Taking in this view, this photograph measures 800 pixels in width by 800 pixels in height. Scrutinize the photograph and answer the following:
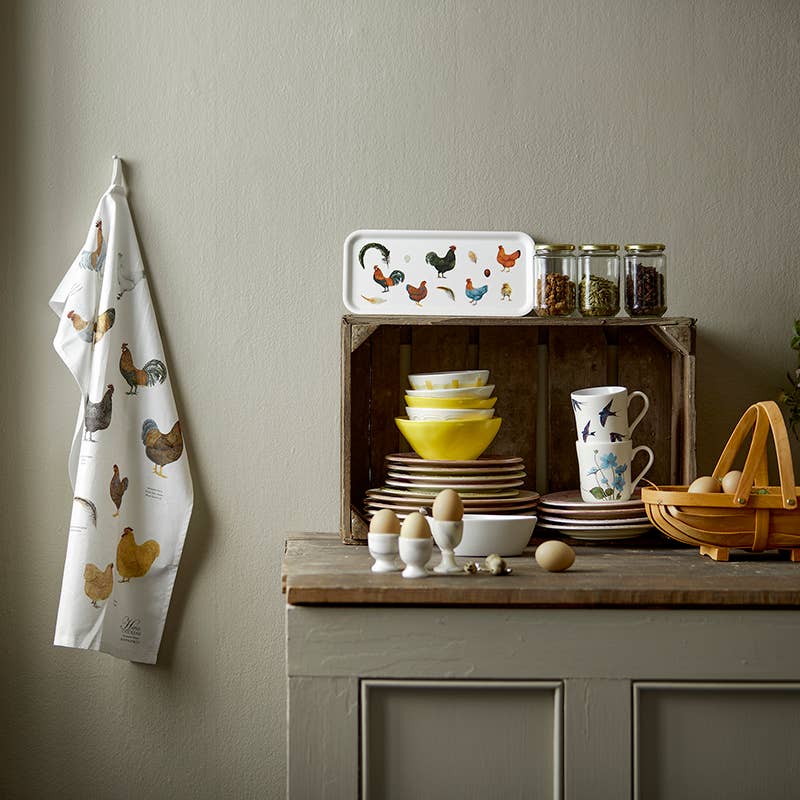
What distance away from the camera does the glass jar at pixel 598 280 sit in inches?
77.5

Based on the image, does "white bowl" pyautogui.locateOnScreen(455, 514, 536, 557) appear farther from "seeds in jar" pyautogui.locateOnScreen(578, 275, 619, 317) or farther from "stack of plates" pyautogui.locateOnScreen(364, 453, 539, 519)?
"seeds in jar" pyautogui.locateOnScreen(578, 275, 619, 317)

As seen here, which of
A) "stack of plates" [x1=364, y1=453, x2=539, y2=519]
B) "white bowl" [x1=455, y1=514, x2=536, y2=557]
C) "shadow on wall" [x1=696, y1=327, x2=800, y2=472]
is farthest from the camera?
"shadow on wall" [x1=696, y1=327, x2=800, y2=472]

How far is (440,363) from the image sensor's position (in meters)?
2.15

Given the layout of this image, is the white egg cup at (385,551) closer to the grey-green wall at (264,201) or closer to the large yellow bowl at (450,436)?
the large yellow bowl at (450,436)

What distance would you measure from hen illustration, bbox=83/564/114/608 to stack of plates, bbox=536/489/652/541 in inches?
35.7

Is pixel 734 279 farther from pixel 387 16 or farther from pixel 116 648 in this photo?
pixel 116 648

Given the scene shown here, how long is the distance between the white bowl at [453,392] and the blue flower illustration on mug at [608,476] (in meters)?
0.24

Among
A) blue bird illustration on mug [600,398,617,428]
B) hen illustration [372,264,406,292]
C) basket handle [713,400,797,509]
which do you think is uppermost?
hen illustration [372,264,406,292]

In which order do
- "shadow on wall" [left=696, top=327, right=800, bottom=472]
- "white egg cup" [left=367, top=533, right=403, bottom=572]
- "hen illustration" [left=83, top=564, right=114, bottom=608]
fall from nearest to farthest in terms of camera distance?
1. "white egg cup" [left=367, top=533, right=403, bottom=572]
2. "hen illustration" [left=83, top=564, right=114, bottom=608]
3. "shadow on wall" [left=696, top=327, right=800, bottom=472]

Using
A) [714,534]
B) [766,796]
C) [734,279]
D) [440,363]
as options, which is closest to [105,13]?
[440,363]

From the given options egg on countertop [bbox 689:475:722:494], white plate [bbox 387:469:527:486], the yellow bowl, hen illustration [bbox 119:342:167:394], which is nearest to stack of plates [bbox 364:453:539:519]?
white plate [bbox 387:469:527:486]

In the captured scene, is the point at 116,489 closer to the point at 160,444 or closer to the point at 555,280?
the point at 160,444

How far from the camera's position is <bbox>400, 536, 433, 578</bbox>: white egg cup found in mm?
1621

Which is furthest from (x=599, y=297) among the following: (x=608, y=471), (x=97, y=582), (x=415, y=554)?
(x=97, y=582)
